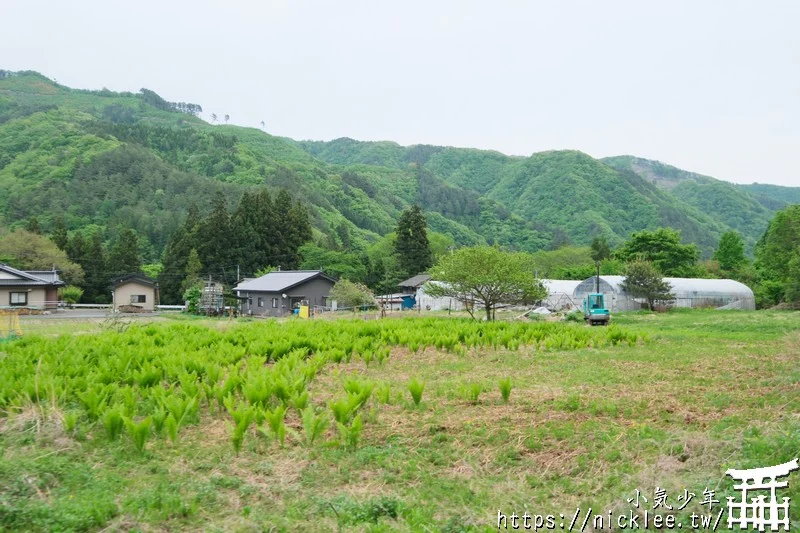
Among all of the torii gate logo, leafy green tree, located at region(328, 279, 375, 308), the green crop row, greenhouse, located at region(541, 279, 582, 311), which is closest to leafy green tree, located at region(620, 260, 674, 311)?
greenhouse, located at region(541, 279, 582, 311)

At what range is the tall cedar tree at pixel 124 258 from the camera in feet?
150

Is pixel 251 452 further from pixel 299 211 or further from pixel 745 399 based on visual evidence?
pixel 299 211

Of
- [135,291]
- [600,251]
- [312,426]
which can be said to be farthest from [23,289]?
[600,251]

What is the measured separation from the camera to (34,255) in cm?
4156

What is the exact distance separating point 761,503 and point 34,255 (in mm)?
47162

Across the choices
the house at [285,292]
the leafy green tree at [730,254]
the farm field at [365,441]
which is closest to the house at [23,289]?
the house at [285,292]

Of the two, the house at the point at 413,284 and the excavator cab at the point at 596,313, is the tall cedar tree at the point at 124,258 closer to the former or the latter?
the house at the point at 413,284

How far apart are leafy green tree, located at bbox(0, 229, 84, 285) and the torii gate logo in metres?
45.2

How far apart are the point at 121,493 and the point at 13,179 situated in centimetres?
7546

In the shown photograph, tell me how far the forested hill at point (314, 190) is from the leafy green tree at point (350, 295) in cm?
2867

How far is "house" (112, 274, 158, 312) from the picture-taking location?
131ft

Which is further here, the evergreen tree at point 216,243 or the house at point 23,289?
the evergreen tree at point 216,243

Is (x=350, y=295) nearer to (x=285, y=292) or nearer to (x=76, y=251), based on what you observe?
(x=285, y=292)

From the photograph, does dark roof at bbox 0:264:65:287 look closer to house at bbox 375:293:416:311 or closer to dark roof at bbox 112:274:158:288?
dark roof at bbox 112:274:158:288
